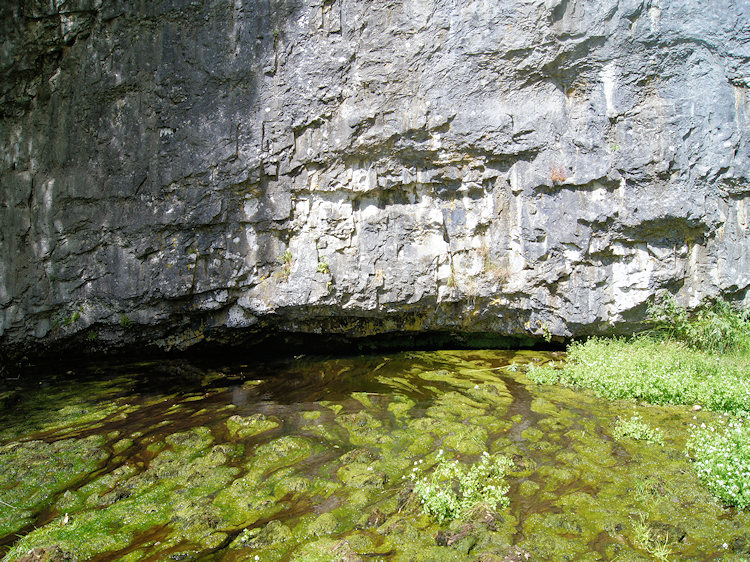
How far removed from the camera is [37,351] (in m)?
9.72

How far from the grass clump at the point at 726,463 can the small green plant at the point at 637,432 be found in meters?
0.38

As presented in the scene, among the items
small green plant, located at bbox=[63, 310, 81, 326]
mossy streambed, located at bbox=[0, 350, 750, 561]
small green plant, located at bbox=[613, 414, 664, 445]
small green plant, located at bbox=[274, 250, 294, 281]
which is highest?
small green plant, located at bbox=[274, 250, 294, 281]

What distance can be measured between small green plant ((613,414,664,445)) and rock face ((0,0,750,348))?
2.82m

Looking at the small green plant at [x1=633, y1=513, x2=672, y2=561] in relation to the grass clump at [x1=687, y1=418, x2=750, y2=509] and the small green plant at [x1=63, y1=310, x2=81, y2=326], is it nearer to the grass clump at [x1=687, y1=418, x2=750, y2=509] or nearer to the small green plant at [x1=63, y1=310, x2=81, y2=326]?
the grass clump at [x1=687, y1=418, x2=750, y2=509]

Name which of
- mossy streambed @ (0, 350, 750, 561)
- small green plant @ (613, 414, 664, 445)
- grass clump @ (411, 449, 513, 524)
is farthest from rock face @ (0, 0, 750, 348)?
grass clump @ (411, 449, 513, 524)

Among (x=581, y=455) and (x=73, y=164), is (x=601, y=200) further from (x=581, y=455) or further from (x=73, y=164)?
(x=73, y=164)

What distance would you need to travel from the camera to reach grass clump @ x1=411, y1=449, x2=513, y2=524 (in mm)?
4402

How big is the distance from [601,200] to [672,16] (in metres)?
2.79

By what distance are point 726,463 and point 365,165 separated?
648 cm

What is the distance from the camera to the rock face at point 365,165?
776 cm

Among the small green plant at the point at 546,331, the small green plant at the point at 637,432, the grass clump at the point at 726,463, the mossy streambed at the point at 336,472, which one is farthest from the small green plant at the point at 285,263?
the grass clump at the point at 726,463

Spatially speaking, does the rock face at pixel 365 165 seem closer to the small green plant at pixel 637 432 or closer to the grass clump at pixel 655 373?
the grass clump at pixel 655 373

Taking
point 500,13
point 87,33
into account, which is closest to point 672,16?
point 500,13

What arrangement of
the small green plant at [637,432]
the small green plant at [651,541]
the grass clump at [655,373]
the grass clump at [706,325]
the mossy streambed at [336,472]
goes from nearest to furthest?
the small green plant at [651,541] → the mossy streambed at [336,472] → the small green plant at [637,432] → the grass clump at [655,373] → the grass clump at [706,325]
